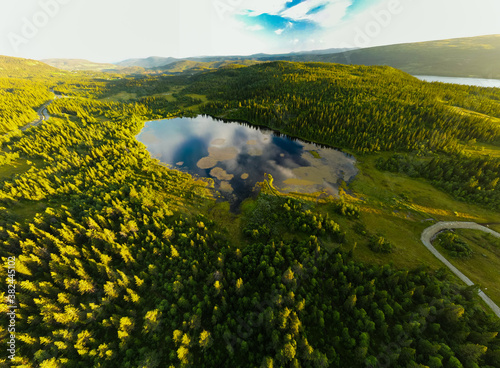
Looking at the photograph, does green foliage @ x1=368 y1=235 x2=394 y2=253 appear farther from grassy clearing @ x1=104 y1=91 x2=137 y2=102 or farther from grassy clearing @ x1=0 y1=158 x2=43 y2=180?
grassy clearing @ x1=104 y1=91 x2=137 y2=102

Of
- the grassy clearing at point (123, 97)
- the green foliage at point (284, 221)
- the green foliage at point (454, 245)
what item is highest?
the grassy clearing at point (123, 97)

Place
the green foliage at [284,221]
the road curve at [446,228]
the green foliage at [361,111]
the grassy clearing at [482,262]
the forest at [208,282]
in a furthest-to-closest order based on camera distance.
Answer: the green foliage at [361,111] → the green foliage at [284,221] → the road curve at [446,228] → the grassy clearing at [482,262] → the forest at [208,282]

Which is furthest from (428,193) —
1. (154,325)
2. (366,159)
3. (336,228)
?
(154,325)

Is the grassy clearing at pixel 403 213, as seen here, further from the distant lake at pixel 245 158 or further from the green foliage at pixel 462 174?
the distant lake at pixel 245 158

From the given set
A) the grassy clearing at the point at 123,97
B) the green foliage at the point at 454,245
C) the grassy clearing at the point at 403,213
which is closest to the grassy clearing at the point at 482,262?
the grassy clearing at the point at 403,213

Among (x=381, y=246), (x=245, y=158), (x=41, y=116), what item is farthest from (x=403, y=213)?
(x=41, y=116)

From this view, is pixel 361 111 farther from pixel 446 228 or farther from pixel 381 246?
pixel 381 246

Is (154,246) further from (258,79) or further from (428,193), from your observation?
(258,79)

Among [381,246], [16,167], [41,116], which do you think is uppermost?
[41,116]

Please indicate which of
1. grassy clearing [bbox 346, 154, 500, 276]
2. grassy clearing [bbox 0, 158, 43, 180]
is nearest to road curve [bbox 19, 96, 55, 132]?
grassy clearing [bbox 0, 158, 43, 180]
